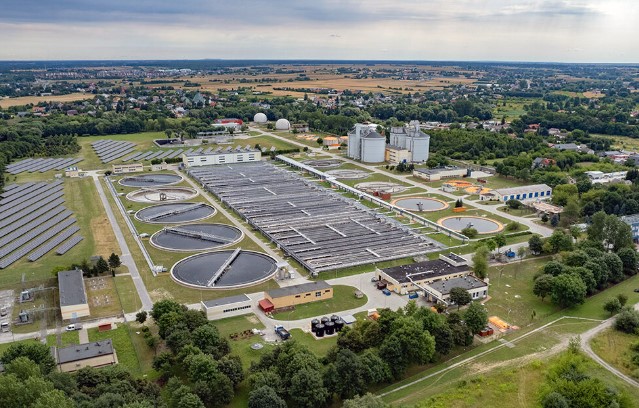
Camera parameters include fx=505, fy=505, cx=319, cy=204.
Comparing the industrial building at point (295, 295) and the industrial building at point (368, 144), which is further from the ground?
the industrial building at point (368, 144)

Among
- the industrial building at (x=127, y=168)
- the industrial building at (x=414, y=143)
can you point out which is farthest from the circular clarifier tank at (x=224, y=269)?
the industrial building at (x=414, y=143)

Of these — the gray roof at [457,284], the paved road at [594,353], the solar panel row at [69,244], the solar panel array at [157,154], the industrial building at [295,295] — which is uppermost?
the gray roof at [457,284]

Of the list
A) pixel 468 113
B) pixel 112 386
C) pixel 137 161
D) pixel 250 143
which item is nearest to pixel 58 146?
pixel 137 161

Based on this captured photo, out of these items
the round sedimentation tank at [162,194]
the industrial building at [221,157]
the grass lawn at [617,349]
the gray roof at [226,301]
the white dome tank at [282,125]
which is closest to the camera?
the grass lawn at [617,349]

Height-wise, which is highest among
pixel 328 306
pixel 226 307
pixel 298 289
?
pixel 298 289

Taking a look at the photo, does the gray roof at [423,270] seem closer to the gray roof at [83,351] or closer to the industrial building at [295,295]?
the industrial building at [295,295]

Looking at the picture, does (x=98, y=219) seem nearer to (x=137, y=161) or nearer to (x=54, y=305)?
(x=54, y=305)

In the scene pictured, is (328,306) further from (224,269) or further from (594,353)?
(594,353)

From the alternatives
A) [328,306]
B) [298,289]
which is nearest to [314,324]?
[328,306]
